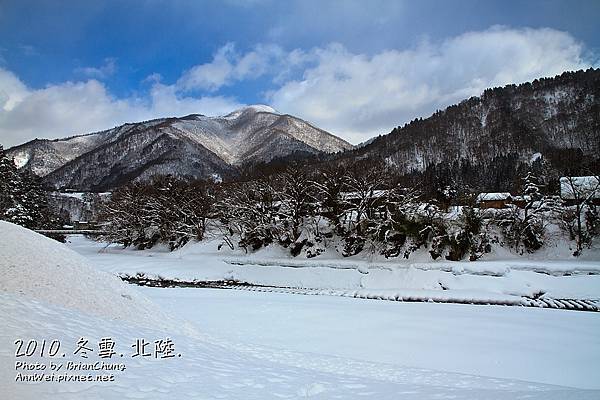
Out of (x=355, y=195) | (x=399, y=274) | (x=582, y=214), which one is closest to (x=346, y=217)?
(x=355, y=195)

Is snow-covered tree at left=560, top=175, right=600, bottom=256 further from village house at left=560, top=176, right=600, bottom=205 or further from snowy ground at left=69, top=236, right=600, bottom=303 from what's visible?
snowy ground at left=69, top=236, right=600, bottom=303

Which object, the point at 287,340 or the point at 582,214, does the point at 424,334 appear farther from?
the point at 582,214

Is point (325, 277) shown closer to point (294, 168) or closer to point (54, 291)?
point (294, 168)

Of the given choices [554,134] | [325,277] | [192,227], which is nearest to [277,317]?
[325,277]

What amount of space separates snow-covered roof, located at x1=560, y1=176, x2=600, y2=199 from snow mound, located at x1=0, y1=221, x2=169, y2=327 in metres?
26.8

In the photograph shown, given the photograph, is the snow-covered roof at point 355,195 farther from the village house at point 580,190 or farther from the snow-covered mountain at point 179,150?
the snow-covered mountain at point 179,150

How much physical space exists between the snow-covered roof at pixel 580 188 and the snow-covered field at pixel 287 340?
10728 millimetres

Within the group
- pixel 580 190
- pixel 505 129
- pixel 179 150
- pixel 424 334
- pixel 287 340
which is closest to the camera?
pixel 287 340

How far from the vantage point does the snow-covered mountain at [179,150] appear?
133012 millimetres

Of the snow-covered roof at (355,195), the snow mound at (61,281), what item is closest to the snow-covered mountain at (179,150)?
the snow-covered roof at (355,195)

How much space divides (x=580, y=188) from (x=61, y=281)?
30.7 meters

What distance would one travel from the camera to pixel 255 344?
8.90 meters

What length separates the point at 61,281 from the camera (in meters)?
8.16

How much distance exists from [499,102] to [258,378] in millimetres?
147568
